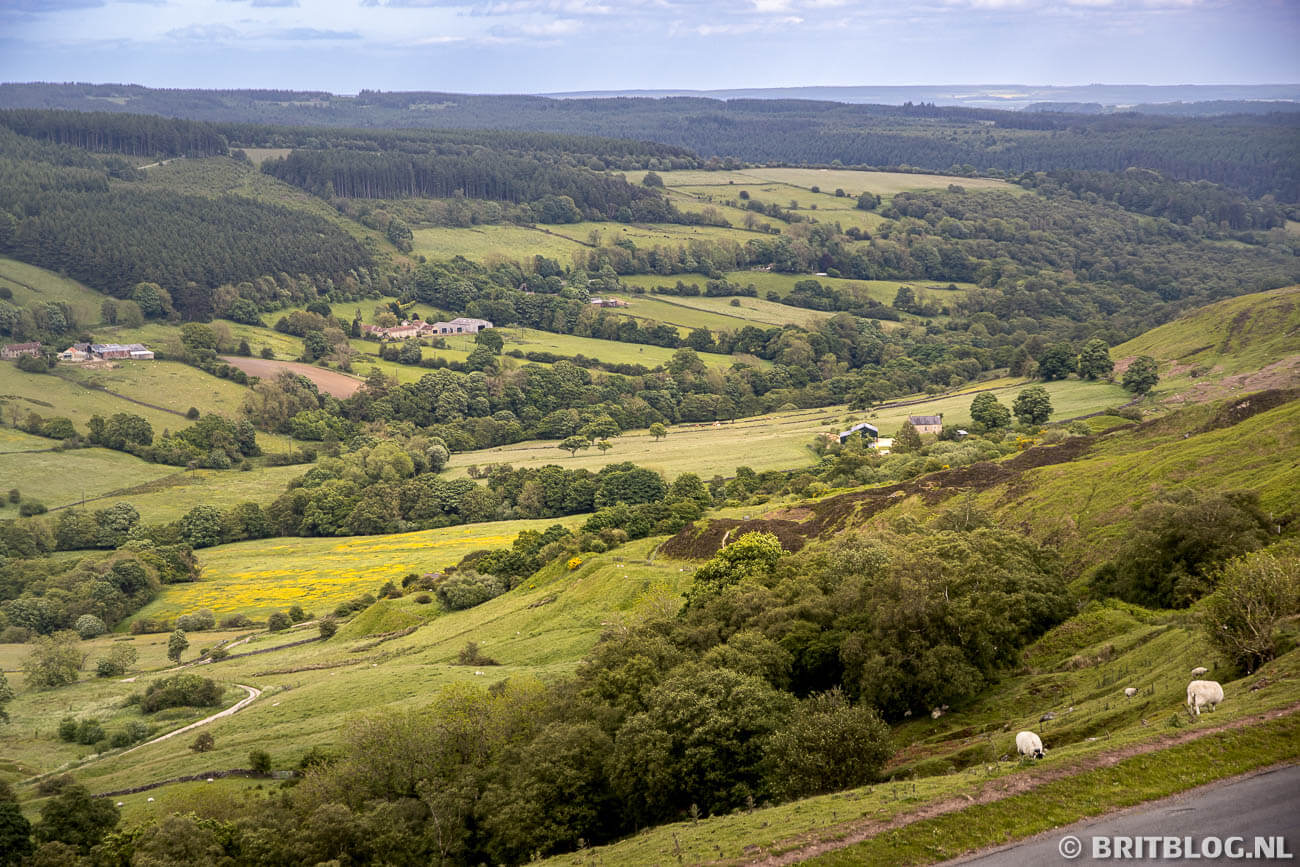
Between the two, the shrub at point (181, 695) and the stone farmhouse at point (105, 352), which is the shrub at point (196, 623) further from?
the stone farmhouse at point (105, 352)

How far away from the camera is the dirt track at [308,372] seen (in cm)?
17738

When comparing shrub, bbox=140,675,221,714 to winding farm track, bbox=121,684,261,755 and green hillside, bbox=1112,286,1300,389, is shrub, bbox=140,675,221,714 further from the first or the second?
green hillside, bbox=1112,286,1300,389

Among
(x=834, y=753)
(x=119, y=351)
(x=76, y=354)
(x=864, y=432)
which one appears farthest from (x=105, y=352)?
(x=834, y=753)

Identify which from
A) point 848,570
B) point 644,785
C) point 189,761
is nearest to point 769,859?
point 644,785

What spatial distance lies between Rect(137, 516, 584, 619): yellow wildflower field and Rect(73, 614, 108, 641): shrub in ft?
17.3

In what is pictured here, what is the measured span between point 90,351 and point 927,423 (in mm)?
143790

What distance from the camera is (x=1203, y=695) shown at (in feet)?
103

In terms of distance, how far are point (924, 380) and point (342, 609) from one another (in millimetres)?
117986

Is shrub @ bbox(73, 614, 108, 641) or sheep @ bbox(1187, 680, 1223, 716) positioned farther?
shrub @ bbox(73, 614, 108, 641)

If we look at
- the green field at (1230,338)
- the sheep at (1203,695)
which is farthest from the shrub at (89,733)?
the green field at (1230,338)

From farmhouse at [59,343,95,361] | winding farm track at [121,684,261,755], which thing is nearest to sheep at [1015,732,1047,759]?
winding farm track at [121,684,261,755]

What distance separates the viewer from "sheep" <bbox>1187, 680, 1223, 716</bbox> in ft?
103

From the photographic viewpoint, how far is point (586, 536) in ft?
292

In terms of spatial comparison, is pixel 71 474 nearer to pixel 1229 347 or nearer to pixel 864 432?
pixel 864 432
